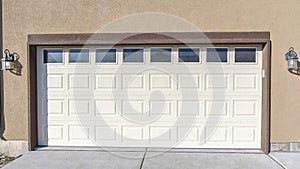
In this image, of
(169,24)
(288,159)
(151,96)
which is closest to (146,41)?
(169,24)

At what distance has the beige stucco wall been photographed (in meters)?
5.73

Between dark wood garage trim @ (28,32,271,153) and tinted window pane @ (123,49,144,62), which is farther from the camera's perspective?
tinted window pane @ (123,49,144,62)

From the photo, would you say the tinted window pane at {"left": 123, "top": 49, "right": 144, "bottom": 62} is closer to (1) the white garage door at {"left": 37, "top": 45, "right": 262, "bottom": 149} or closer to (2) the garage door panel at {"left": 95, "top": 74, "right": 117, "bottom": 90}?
(1) the white garage door at {"left": 37, "top": 45, "right": 262, "bottom": 149}

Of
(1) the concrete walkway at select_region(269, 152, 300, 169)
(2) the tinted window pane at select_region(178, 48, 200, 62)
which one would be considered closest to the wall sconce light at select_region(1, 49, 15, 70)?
(2) the tinted window pane at select_region(178, 48, 200, 62)

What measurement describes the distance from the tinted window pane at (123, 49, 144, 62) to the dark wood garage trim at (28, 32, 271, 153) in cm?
22

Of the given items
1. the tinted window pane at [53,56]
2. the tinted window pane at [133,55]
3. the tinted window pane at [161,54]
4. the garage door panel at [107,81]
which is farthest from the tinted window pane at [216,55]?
the tinted window pane at [53,56]

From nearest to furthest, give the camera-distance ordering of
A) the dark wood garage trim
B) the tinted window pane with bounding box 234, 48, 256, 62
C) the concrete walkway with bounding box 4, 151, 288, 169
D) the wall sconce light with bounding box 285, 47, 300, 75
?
the concrete walkway with bounding box 4, 151, 288, 169 → the wall sconce light with bounding box 285, 47, 300, 75 → the dark wood garage trim → the tinted window pane with bounding box 234, 48, 256, 62

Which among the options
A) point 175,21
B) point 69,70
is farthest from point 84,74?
point 175,21

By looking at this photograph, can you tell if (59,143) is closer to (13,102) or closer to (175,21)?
(13,102)

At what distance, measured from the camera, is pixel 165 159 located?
5.36 m

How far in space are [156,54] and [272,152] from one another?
3.24m

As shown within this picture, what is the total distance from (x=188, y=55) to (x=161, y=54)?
60 centimetres

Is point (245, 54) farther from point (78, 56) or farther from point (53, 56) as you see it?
point (53, 56)

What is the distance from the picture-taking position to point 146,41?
5.86 m
